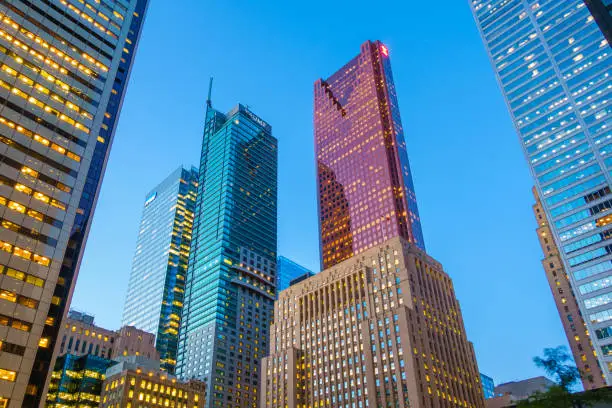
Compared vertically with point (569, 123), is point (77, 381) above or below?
below

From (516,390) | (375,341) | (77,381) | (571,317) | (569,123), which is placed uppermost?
(569,123)

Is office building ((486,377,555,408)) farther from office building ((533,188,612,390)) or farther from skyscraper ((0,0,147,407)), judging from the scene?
skyscraper ((0,0,147,407))

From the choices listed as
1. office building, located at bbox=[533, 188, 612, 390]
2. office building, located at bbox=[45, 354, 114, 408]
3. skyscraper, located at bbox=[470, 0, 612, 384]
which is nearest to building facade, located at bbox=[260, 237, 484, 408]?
office building, located at bbox=[533, 188, 612, 390]

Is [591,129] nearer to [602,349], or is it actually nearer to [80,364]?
[602,349]

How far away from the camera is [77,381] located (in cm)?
16262

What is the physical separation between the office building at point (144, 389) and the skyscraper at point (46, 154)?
7379cm

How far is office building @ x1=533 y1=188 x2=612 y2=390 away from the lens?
497ft

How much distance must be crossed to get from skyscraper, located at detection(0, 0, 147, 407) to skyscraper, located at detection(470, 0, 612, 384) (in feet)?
361

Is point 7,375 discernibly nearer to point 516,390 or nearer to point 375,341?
point 375,341

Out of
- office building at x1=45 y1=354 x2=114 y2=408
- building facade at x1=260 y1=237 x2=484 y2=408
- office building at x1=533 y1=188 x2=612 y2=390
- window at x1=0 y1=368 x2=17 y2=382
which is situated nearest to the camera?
window at x1=0 y1=368 x2=17 y2=382

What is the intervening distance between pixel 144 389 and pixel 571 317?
14469 centimetres

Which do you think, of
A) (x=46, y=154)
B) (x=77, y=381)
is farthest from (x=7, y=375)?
(x=77, y=381)

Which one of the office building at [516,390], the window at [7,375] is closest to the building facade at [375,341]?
the office building at [516,390]

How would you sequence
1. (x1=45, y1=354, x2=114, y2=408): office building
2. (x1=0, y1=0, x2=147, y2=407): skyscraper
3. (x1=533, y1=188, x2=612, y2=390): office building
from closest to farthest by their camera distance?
(x1=0, y1=0, x2=147, y2=407): skyscraper, (x1=533, y1=188, x2=612, y2=390): office building, (x1=45, y1=354, x2=114, y2=408): office building
